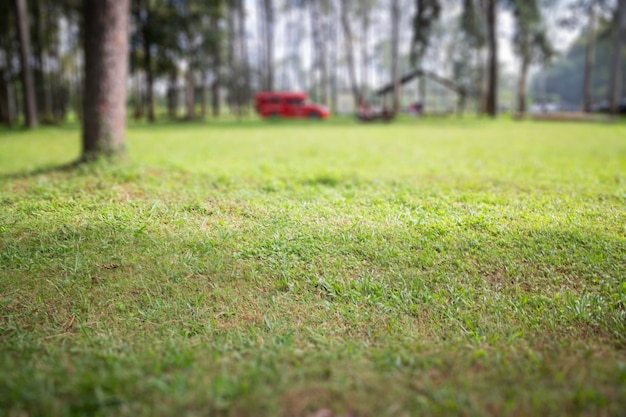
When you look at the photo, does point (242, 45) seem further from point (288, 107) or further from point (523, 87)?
point (523, 87)

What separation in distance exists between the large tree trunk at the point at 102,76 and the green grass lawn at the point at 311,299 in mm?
1404

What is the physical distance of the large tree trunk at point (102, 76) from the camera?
676 centimetres

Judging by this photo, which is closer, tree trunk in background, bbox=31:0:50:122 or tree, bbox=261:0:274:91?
tree trunk in background, bbox=31:0:50:122

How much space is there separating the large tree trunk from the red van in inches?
961

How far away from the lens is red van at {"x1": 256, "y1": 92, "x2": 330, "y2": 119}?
3098 cm

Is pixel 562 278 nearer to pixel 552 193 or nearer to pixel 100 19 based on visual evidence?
pixel 552 193

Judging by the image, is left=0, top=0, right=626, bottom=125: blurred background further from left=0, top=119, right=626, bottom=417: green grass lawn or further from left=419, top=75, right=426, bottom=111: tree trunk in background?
left=0, top=119, right=626, bottom=417: green grass lawn

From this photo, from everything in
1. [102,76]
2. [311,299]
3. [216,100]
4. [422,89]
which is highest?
[422,89]

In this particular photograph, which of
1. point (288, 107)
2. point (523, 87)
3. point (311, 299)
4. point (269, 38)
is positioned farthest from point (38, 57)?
point (523, 87)

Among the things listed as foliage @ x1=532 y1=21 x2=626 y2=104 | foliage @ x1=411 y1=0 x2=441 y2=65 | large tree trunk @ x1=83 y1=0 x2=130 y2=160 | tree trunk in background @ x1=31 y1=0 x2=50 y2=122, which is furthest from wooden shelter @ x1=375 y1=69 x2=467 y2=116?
large tree trunk @ x1=83 y1=0 x2=130 y2=160

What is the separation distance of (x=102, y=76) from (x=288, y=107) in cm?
2521

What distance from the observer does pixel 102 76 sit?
6785 mm

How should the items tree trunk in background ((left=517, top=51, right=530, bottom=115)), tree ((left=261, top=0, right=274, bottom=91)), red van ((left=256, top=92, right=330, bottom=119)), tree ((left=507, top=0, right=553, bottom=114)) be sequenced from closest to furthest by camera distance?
tree ((left=507, top=0, right=553, bottom=114))
red van ((left=256, top=92, right=330, bottom=119))
tree trunk in background ((left=517, top=51, right=530, bottom=115))
tree ((left=261, top=0, right=274, bottom=91))

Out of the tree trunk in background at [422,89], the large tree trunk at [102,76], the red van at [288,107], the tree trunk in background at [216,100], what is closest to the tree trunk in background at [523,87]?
the tree trunk in background at [422,89]
